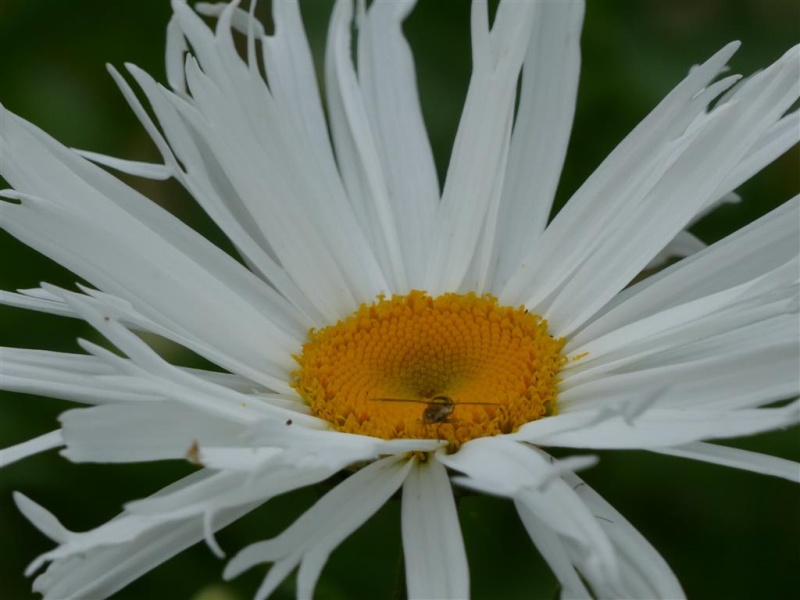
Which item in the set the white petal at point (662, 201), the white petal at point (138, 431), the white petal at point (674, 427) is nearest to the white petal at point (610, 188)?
the white petal at point (662, 201)

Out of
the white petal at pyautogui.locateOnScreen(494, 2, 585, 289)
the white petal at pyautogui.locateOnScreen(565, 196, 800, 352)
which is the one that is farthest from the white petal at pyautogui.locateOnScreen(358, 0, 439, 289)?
the white petal at pyautogui.locateOnScreen(565, 196, 800, 352)

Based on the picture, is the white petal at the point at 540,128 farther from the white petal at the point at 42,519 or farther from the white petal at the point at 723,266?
the white petal at the point at 42,519

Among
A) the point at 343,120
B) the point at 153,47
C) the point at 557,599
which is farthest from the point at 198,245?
the point at 153,47

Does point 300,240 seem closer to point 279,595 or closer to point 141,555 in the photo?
point 279,595

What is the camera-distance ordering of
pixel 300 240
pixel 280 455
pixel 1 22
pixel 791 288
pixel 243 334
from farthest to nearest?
pixel 1 22 → pixel 300 240 → pixel 243 334 → pixel 791 288 → pixel 280 455

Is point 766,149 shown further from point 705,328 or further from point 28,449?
point 28,449

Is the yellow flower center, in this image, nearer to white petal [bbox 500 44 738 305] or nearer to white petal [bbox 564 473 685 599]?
white petal [bbox 500 44 738 305]
